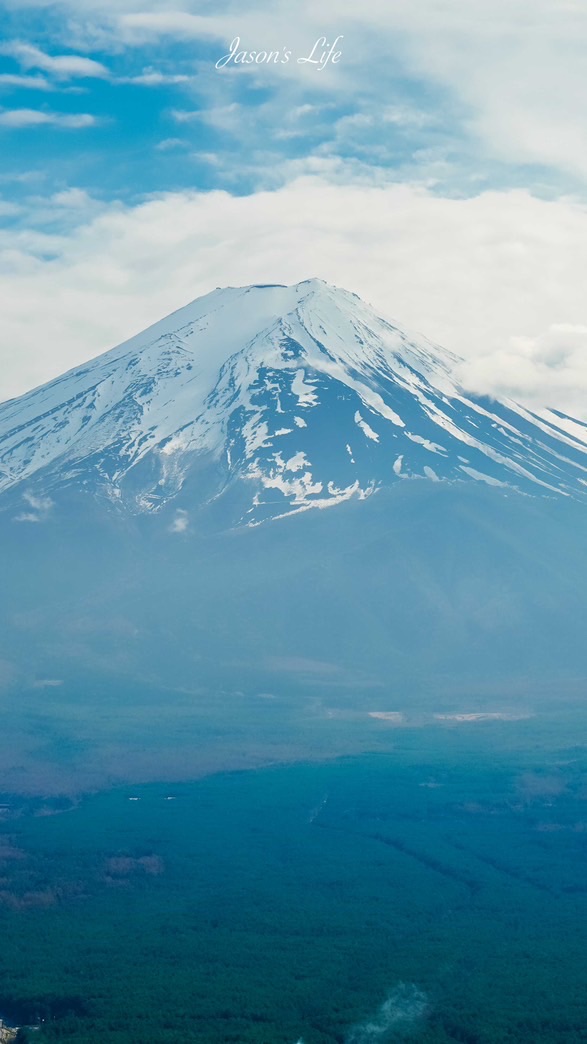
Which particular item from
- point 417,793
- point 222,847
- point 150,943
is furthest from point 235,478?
point 150,943

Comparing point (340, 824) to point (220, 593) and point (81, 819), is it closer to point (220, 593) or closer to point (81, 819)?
point (81, 819)

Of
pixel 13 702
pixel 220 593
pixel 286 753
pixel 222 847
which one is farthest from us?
pixel 220 593

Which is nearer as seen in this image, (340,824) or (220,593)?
(340,824)

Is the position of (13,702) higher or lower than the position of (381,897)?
higher

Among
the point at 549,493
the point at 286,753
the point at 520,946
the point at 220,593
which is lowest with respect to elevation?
the point at 520,946

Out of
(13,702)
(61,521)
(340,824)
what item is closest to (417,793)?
(340,824)

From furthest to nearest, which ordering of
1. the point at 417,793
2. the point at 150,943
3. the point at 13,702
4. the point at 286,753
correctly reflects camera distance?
the point at 13,702 → the point at 286,753 → the point at 417,793 → the point at 150,943
